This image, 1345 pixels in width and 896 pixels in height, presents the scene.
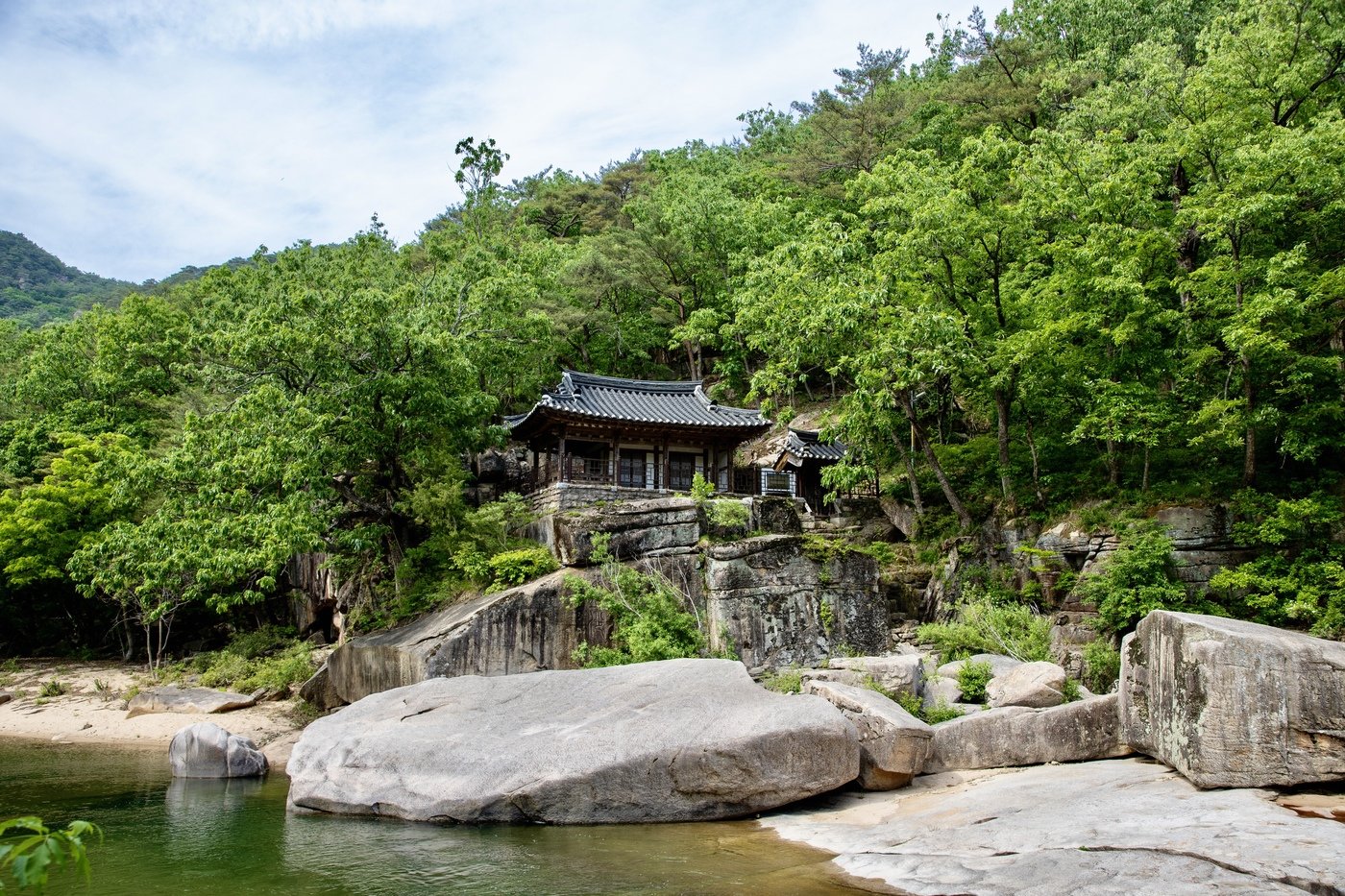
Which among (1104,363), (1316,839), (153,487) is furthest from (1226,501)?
(153,487)

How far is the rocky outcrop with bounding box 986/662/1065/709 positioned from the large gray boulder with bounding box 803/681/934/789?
204cm

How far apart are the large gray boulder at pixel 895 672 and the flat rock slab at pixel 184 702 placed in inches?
639

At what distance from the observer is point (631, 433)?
97.2ft

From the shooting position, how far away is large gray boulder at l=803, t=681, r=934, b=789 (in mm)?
12406

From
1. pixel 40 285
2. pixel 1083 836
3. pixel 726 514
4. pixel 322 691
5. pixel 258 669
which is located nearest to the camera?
pixel 1083 836

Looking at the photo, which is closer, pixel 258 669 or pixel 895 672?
pixel 895 672

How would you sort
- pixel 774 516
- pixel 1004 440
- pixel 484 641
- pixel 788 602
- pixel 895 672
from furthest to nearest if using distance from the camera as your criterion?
pixel 1004 440, pixel 774 516, pixel 788 602, pixel 484 641, pixel 895 672

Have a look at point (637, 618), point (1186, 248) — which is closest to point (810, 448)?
point (1186, 248)

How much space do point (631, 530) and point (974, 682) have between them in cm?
917

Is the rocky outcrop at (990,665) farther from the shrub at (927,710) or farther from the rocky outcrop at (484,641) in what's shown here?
Result: the rocky outcrop at (484,641)

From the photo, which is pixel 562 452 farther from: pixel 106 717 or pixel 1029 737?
pixel 1029 737

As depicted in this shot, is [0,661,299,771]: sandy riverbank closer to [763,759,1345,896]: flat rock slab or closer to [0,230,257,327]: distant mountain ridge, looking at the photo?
[763,759,1345,896]: flat rock slab

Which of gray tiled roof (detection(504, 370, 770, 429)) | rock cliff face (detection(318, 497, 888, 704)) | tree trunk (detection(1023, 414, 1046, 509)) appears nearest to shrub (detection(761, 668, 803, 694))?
rock cliff face (detection(318, 497, 888, 704))

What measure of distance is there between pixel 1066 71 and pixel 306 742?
106 ft
